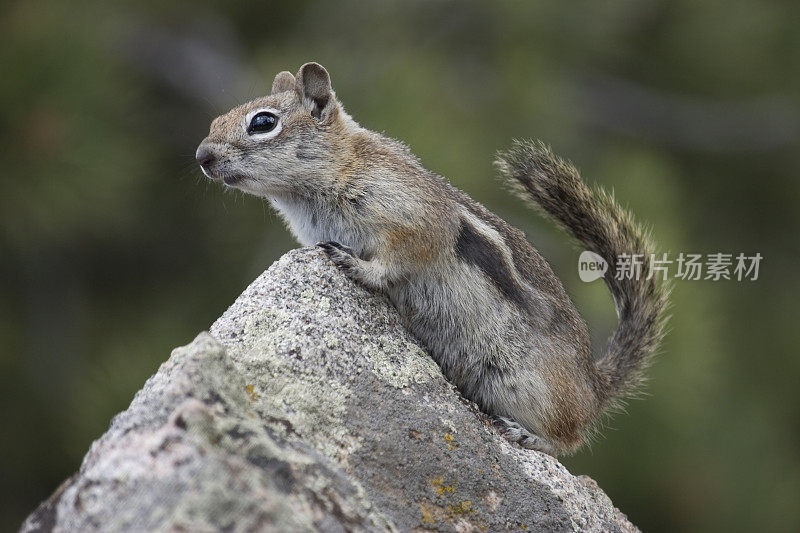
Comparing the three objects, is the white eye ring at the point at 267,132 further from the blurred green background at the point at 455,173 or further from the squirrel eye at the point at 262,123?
the blurred green background at the point at 455,173

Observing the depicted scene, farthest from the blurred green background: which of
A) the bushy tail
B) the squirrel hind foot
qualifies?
the squirrel hind foot

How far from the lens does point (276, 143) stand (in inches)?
133

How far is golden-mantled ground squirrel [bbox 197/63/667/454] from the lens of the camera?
3.19 m

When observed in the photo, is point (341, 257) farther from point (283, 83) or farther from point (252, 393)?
point (283, 83)

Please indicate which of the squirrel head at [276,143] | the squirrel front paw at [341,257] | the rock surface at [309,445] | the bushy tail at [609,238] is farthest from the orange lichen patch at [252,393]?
the bushy tail at [609,238]

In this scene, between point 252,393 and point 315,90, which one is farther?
point 315,90

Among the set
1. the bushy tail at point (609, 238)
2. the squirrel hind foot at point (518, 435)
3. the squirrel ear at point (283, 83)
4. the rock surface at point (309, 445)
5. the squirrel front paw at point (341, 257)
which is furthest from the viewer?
the squirrel ear at point (283, 83)

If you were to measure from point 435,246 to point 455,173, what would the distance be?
2.10m

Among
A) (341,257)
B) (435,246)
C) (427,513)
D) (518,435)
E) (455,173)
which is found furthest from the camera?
(455,173)

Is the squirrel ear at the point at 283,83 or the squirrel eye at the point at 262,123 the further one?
the squirrel ear at the point at 283,83

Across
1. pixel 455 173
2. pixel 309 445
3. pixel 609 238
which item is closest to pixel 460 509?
pixel 309 445

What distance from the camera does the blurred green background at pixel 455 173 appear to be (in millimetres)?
5098

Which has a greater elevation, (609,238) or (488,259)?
(609,238)

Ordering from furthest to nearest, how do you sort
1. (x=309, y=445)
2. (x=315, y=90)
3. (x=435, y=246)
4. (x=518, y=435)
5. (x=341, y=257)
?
(x=315, y=90) → (x=435, y=246) → (x=518, y=435) → (x=341, y=257) → (x=309, y=445)
